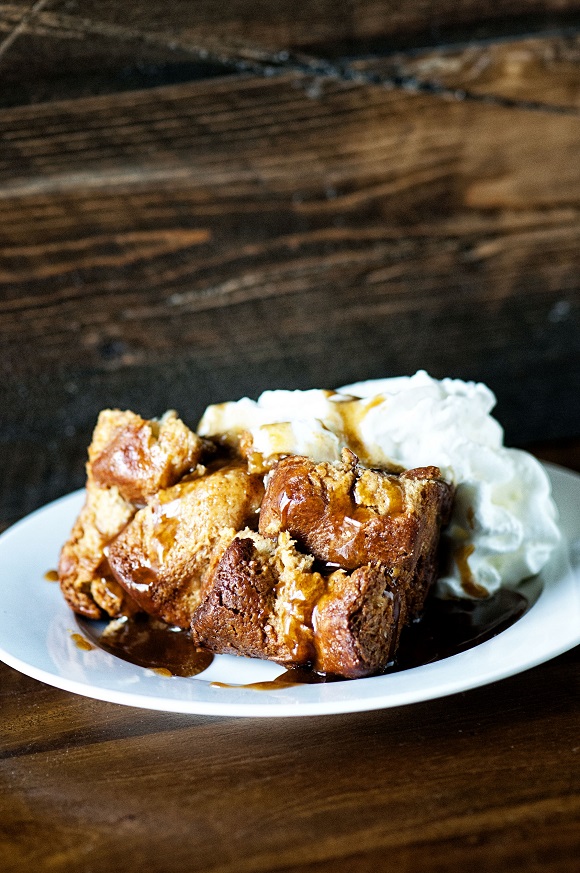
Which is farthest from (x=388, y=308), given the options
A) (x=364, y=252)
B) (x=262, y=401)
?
(x=262, y=401)

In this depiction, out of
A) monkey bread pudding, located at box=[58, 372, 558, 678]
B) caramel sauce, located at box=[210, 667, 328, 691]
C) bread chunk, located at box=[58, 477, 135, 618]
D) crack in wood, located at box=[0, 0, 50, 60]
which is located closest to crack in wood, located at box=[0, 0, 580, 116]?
crack in wood, located at box=[0, 0, 50, 60]

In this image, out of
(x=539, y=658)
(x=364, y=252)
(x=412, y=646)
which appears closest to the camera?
(x=539, y=658)

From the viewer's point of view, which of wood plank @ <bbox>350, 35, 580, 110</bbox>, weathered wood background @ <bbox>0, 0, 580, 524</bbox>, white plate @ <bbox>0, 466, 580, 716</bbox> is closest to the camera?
white plate @ <bbox>0, 466, 580, 716</bbox>

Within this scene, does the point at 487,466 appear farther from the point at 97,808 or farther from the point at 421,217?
the point at 421,217

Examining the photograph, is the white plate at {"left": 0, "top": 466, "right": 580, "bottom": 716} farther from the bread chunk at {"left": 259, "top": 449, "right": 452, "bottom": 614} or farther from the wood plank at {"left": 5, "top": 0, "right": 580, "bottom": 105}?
the wood plank at {"left": 5, "top": 0, "right": 580, "bottom": 105}

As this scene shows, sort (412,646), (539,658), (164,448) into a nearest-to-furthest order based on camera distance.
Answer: (539,658), (412,646), (164,448)

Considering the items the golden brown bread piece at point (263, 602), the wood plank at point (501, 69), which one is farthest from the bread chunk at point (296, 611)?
the wood plank at point (501, 69)

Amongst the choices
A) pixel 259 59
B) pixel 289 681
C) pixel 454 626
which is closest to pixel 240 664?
pixel 289 681
